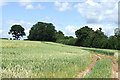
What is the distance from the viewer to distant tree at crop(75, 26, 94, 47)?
61.3m

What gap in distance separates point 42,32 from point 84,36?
2054 centimetres

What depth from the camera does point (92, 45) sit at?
58.9 meters

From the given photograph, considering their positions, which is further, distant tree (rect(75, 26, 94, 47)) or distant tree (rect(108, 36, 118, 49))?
distant tree (rect(75, 26, 94, 47))

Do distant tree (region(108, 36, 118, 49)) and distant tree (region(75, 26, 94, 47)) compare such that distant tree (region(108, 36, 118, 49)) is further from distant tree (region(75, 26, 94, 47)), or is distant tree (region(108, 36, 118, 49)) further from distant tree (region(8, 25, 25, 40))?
distant tree (region(8, 25, 25, 40))

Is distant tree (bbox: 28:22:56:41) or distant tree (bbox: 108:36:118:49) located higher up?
distant tree (bbox: 28:22:56:41)

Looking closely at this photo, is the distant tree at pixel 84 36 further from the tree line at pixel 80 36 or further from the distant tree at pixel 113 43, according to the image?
the distant tree at pixel 113 43

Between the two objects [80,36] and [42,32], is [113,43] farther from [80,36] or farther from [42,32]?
[42,32]

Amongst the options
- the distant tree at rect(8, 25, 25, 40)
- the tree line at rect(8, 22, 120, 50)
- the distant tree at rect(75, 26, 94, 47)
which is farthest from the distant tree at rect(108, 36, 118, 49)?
the distant tree at rect(8, 25, 25, 40)

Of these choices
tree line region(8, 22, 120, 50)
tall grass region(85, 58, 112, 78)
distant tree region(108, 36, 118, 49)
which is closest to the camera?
tall grass region(85, 58, 112, 78)

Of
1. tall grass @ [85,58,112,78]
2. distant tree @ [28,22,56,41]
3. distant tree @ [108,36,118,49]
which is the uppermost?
distant tree @ [28,22,56,41]

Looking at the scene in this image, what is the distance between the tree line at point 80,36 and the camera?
4976 cm

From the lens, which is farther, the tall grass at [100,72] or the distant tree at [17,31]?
the distant tree at [17,31]

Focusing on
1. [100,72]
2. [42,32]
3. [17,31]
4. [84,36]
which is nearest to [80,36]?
[84,36]

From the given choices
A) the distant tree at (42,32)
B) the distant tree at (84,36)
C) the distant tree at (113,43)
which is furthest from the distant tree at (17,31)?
the distant tree at (113,43)
